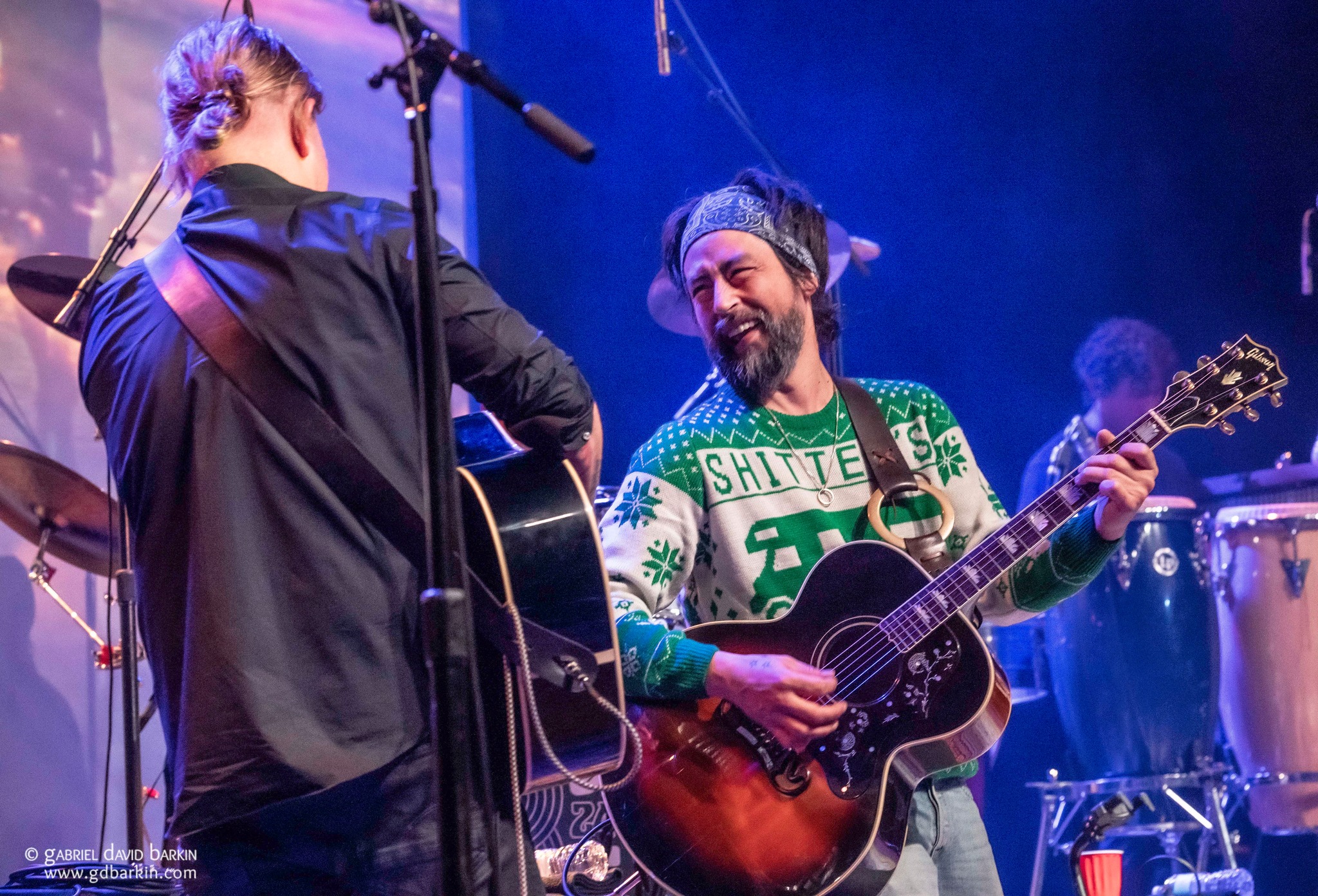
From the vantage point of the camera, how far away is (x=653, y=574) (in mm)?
2652

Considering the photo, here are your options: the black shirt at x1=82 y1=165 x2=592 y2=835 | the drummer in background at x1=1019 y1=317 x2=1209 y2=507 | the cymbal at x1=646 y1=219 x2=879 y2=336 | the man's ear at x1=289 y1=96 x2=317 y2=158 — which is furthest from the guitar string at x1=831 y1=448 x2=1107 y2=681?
the drummer in background at x1=1019 y1=317 x2=1209 y2=507

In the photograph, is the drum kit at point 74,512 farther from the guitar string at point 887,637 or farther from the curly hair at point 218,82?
the guitar string at point 887,637

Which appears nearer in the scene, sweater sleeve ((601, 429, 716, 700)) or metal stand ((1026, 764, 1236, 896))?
sweater sleeve ((601, 429, 716, 700))

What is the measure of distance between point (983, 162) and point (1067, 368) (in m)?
1.35

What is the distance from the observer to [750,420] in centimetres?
284

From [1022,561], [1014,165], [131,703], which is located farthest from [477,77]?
[1014,165]

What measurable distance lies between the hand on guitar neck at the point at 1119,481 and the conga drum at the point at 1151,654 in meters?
2.69

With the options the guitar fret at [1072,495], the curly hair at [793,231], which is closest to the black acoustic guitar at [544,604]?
the guitar fret at [1072,495]

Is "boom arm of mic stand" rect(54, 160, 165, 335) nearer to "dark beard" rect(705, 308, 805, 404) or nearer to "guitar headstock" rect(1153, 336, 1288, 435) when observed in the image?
"dark beard" rect(705, 308, 805, 404)

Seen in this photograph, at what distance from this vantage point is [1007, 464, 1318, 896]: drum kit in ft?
16.1

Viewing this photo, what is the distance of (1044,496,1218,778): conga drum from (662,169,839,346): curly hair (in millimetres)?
2440

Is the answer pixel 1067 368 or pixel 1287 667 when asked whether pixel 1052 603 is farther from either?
pixel 1067 368

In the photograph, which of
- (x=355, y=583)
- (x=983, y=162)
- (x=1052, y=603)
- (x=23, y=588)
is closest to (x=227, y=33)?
(x=355, y=583)

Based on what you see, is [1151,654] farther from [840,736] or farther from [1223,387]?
[840,736]
